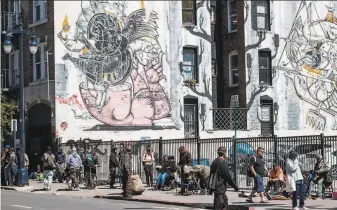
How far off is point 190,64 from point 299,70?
305 inches

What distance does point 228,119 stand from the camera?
1528 inches

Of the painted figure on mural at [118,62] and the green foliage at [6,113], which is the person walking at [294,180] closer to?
the painted figure on mural at [118,62]

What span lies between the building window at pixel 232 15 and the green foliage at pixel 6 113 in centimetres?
1463

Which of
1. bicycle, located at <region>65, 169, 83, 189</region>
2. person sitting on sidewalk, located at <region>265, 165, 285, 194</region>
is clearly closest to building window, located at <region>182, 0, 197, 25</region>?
bicycle, located at <region>65, 169, 83, 189</region>

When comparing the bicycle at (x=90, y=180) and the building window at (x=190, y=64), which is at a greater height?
the building window at (x=190, y=64)

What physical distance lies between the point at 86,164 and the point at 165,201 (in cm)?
682

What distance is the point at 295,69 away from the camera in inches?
1577

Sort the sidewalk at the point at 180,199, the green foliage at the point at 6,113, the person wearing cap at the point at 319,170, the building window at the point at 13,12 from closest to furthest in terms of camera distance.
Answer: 1. the sidewalk at the point at 180,199
2. the person wearing cap at the point at 319,170
3. the green foliage at the point at 6,113
4. the building window at the point at 13,12

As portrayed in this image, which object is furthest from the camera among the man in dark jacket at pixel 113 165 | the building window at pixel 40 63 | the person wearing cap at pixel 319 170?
the building window at pixel 40 63

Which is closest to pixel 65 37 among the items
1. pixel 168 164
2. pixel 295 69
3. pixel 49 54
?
pixel 49 54

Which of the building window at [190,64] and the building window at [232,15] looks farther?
the building window at [232,15]

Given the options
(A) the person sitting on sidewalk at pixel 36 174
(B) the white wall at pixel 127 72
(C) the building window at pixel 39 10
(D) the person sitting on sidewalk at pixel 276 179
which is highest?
(C) the building window at pixel 39 10

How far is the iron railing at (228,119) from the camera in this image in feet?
125

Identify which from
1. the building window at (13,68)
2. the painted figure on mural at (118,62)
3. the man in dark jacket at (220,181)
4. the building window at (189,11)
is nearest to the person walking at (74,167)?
the painted figure on mural at (118,62)
